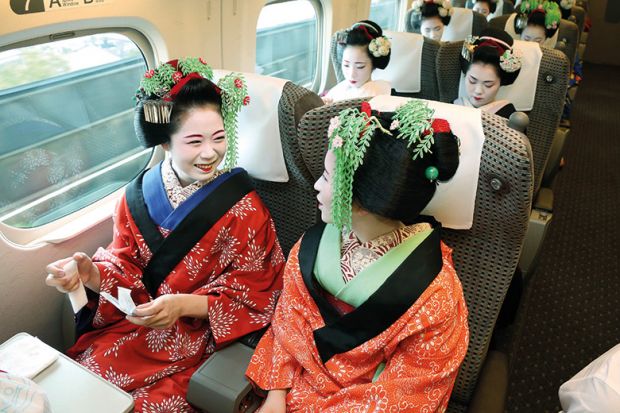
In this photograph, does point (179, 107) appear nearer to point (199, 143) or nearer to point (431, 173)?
point (199, 143)

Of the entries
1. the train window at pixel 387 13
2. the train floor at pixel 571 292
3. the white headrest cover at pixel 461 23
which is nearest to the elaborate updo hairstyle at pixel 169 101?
the train floor at pixel 571 292

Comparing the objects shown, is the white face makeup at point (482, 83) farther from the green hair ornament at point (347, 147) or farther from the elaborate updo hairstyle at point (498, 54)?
the green hair ornament at point (347, 147)

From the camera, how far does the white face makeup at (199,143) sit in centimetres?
166

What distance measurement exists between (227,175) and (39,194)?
2.99 ft

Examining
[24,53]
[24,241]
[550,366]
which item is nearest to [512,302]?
[550,366]

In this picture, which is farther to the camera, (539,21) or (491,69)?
(539,21)

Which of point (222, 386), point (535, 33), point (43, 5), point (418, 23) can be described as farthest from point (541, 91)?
point (43, 5)

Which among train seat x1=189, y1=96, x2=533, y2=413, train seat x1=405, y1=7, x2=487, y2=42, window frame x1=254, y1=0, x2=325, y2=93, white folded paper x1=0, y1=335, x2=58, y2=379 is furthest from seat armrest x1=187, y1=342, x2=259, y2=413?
train seat x1=405, y1=7, x2=487, y2=42

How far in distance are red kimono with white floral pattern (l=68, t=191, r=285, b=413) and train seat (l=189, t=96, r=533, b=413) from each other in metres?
0.17

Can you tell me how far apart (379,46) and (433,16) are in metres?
1.52

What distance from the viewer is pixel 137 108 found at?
1664mm

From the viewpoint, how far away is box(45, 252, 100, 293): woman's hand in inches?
61.4

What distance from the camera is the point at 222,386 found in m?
1.45

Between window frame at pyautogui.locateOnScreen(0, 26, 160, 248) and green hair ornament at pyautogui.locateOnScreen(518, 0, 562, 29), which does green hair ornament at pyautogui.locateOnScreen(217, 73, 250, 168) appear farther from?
green hair ornament at pyautogui.locateOnScreen(518, 0, 562, 29)
